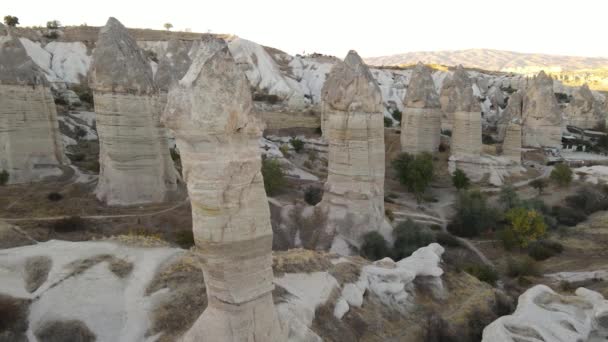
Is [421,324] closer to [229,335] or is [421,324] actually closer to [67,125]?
[229,335]

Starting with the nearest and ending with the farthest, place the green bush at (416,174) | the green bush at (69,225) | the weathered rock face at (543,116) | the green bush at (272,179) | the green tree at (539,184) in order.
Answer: the green bush at (69,225) < the green bush at (272,179) < the green bush at (416,174) < the green tree at (539,184) < the weathered rock face at (543,116)

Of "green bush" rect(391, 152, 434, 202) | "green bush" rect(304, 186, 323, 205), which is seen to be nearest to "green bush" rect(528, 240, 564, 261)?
"green bush" rect(391, 152, 434, 202)

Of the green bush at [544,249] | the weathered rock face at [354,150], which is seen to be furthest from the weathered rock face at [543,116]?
the weathered rock face at [354,150]

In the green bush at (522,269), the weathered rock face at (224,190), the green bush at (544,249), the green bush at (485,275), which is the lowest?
the green bush at (544,249)

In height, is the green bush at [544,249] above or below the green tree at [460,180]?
below

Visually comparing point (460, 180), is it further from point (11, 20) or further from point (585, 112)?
point (11, 20)

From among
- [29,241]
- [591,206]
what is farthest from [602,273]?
[29,241]

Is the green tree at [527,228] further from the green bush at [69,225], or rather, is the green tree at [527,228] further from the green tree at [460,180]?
the green bush at [69,225]
